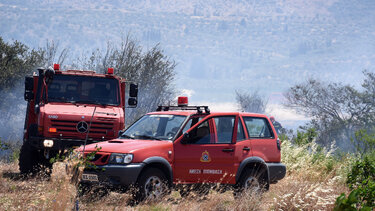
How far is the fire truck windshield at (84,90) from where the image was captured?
13.8 metres

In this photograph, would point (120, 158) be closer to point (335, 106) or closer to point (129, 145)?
point (129, 145)

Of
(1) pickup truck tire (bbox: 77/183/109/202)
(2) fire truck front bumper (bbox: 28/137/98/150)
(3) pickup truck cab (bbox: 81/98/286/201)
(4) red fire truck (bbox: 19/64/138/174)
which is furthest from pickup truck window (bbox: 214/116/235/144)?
(2) fire truck front bumper (bbox: 28/137/98/150)

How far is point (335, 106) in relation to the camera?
60438 mm

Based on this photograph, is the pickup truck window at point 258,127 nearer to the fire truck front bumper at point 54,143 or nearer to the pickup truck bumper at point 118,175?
the pickup truck bumper at point 118,175

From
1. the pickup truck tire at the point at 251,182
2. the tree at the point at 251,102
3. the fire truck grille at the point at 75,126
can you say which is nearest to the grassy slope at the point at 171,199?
the pickup truck tire at the point at 251,182

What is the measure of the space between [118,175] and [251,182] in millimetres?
2749

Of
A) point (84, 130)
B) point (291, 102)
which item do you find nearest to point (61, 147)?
point (84, 130)

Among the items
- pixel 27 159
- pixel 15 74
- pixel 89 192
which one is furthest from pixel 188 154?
pixel 15 74

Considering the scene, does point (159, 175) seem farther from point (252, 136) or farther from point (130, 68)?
point (130, 68)

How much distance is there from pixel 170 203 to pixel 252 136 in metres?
2.55

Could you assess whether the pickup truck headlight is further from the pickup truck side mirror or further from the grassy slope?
the pickup truck side mirror

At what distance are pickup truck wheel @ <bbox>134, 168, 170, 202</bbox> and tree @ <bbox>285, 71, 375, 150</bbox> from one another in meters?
47.6

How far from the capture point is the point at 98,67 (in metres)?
41.0

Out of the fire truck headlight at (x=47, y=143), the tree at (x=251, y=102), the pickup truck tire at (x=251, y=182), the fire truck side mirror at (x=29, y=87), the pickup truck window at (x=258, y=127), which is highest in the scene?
the tree at (x=251, y=102)
